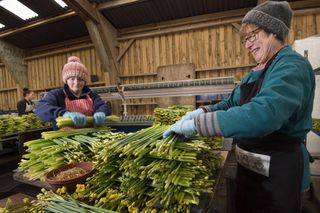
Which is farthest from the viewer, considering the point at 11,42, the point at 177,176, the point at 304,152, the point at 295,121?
the point at 11,42

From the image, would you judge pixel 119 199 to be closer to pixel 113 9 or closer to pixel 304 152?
pixel 304 152

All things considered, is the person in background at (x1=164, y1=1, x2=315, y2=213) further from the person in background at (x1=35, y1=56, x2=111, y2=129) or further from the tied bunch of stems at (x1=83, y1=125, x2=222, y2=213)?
the person in background at (x1=35, y1=56, x2=111, y2=129)

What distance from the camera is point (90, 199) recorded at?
0.90 m

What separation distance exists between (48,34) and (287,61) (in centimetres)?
736

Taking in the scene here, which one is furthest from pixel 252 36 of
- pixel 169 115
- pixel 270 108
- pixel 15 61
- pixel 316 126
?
A: pixel 15 61

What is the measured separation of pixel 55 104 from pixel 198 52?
4.22m

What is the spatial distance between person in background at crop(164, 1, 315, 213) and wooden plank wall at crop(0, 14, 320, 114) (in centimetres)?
418

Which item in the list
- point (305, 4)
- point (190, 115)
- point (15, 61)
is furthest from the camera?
point (15, 61)

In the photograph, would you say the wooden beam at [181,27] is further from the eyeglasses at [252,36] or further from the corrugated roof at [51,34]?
the eyeglasses at [252,36]

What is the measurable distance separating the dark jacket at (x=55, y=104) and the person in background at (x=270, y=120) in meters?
1.34

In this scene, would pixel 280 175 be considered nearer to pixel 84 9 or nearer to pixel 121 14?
pixel 84 9

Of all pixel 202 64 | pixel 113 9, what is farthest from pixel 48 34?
pixel 202 64

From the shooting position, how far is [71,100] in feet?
7.00

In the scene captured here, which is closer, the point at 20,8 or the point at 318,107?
the point at 318,107
